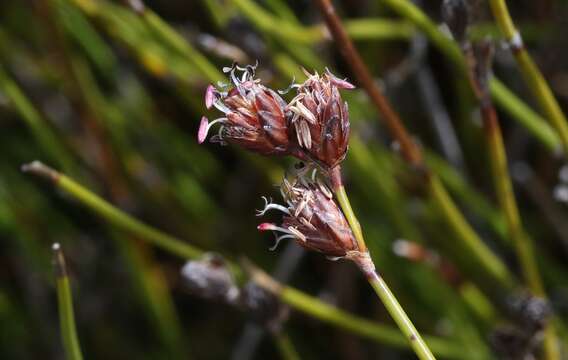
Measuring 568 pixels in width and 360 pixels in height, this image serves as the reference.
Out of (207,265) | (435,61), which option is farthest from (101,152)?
(435,61)

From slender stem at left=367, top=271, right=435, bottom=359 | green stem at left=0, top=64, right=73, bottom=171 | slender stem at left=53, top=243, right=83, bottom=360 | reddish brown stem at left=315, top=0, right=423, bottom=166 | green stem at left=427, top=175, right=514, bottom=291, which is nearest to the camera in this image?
slender stem at left=367, top=271, right=435, bottom=359

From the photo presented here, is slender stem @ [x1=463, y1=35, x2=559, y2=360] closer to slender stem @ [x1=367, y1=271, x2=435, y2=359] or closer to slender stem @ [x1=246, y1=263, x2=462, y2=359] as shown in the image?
slender stem @ [x1=246, y1=263, x2=462, y2=359]

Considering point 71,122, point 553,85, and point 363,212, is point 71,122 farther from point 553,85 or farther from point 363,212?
point 553,85

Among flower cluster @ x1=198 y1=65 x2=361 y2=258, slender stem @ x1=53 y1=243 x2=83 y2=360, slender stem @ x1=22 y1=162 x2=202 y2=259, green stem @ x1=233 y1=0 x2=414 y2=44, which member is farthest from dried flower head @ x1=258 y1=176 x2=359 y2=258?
green stem @ x1=233 y1=0 x2=414 y2=44

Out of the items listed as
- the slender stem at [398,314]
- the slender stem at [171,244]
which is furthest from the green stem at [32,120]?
the slender stem at [398,314]

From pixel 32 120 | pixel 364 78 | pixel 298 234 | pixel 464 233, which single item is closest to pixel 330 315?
pixel 464 233

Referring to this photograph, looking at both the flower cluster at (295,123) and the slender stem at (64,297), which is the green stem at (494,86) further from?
the slender stem at (64,297)
